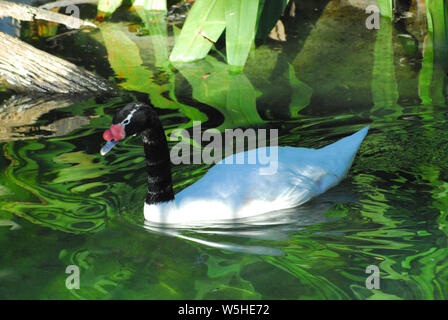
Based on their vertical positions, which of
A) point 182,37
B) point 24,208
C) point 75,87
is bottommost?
point 24,208

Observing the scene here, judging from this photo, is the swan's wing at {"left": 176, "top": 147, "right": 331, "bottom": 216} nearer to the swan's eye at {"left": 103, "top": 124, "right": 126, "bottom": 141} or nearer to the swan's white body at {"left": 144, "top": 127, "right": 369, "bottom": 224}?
the swan's white body at {"left": 144, "top": 127, "right": 369, "bottom": 224}

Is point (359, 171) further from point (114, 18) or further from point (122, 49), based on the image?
point (114, 18)

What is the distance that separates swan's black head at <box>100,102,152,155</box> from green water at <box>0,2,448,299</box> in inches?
20.5

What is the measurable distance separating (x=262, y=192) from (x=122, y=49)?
373 cm

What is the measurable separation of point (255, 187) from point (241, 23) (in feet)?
7.44

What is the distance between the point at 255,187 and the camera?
148 inches

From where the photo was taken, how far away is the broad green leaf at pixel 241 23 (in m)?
5.60

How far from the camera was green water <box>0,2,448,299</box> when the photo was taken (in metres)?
3.13

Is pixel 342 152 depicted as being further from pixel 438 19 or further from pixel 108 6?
pixel 108 6

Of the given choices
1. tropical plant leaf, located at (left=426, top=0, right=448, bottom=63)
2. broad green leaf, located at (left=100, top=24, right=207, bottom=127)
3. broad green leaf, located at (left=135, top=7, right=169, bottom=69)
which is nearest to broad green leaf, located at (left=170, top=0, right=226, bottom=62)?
broad green leaf, located at (left=100, top=24, right=207, bottom=127)

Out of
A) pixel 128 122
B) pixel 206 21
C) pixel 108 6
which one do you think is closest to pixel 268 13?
pixel 206 21

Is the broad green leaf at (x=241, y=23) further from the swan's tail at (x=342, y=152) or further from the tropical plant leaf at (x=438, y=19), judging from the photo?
the swan's tail at (x=342, y=152)

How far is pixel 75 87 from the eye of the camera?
5.75m
